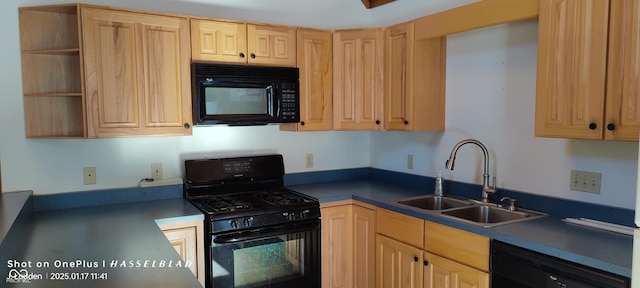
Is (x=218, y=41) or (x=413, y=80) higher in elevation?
(x=218, y=41)

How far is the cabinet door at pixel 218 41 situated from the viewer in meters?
2.62

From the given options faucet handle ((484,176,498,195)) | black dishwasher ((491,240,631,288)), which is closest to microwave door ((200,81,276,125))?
faucet handle ((484,176,498,195))

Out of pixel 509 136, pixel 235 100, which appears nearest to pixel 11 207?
pixel 235 100

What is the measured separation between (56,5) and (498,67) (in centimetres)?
253

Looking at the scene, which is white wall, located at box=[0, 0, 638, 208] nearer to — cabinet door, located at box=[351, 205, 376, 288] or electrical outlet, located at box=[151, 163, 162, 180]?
electrical outlet, located at box=[151, 163, 162, 180]

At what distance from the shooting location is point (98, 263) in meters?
1.62

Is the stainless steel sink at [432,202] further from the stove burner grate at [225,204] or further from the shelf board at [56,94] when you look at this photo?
the shelf board at [56,94]

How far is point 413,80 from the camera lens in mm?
2846

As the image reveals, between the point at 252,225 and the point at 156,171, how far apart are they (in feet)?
2.61

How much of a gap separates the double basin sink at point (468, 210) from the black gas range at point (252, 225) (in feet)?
Result: 2.11

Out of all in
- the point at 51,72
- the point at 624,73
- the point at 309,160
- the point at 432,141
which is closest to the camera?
the point at 624,73

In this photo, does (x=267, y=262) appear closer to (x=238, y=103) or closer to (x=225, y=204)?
(x=225, y=204)

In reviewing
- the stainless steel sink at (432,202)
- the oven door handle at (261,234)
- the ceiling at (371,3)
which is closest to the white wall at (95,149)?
the oven door handle at (261,234)

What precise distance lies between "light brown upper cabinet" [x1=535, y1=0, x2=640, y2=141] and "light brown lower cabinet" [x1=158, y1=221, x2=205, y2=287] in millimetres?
1850
